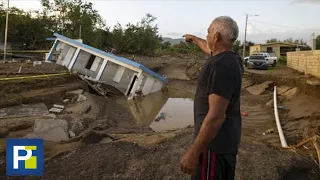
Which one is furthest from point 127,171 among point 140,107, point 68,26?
point 68,26

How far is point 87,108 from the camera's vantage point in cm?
1109

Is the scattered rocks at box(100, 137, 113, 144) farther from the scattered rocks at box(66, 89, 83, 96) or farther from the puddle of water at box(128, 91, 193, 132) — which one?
the scattered rocks at box(66, 89, 83, 96)

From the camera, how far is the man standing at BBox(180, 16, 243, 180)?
7.62 ft

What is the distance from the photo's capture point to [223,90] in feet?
7.57

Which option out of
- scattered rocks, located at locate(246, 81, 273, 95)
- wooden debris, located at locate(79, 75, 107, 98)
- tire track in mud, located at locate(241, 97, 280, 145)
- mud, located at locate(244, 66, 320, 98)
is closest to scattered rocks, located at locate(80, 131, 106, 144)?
tire track in mud, located at locate(241, 97, 280, 145)

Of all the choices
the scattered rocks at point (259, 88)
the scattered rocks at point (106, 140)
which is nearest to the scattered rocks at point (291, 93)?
the scattered rocks at point (259, 88)

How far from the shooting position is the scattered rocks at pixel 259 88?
18.3 metres

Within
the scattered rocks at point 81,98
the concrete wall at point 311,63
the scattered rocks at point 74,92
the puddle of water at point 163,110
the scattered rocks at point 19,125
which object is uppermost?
the concrete wall at point 311,63

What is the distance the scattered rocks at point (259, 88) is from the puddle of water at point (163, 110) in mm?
3731

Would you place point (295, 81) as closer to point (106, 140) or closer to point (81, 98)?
point (81, 98)

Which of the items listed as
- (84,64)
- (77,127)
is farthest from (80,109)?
(84,64)

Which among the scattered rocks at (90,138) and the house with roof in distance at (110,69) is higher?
the house with roof in distance at (110,69)

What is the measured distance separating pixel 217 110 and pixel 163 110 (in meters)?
13.2

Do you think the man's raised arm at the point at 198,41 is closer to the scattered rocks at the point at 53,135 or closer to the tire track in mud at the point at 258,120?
the tire track in mud at the point at 258,120
